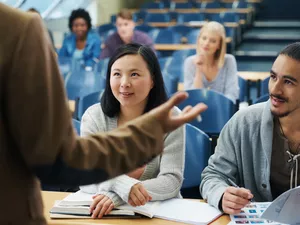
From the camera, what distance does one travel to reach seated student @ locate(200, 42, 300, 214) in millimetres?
1975

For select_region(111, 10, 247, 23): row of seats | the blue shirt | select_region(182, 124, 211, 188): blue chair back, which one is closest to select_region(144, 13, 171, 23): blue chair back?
select_region(111, 10, 247, 23): row of seats

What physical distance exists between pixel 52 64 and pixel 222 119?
2654 millimetres

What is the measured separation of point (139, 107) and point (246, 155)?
504 mm

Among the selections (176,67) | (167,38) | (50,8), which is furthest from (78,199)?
(50,8)

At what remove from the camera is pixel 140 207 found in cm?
187

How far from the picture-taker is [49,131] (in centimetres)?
94

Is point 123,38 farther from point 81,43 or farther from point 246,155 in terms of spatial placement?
point 246,155

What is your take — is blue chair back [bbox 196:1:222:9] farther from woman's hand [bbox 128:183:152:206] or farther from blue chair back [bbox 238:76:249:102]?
woman's hand [bbox 128:183:152:206]

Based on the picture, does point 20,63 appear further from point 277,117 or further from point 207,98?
point 207,98

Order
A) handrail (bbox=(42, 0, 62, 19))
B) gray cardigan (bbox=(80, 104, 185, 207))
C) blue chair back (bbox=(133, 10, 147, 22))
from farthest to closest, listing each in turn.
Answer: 1. blue chair back (bbox=(133, 10, 147, 22))
2. handrail (bbox=(42, 0, 62, 19))
3. gray cardigan (bbox=(80, 104, 185, 207))

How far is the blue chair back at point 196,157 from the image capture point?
8.47 ft

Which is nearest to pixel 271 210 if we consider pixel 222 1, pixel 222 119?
pixel 222 119

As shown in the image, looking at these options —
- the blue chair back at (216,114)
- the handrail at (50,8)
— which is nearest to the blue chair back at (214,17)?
the handrail at (50,8)

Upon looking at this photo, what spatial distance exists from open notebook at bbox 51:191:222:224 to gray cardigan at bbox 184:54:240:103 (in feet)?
7.78
